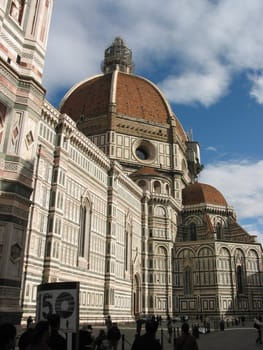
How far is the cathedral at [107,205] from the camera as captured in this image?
10.4m

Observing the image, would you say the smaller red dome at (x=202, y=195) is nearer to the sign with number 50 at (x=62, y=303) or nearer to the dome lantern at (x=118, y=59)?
the dome lantern at (x=118, y=59)

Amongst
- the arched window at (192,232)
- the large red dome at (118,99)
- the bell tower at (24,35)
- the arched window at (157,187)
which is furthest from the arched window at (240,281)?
the bell tower at (24,35)

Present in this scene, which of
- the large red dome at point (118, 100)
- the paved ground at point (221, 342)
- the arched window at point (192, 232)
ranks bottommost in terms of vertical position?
the paved ground at point (221, 342)

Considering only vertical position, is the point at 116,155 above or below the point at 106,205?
above

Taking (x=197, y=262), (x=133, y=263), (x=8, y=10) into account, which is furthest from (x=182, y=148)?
(x=8, y=10)

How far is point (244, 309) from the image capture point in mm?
41375

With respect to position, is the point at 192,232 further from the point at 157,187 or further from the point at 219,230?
the point at 157,187

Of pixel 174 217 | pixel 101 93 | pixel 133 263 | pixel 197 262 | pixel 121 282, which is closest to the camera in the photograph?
pixel 121 282

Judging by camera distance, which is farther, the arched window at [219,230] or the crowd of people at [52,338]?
the arched window at [219,230]

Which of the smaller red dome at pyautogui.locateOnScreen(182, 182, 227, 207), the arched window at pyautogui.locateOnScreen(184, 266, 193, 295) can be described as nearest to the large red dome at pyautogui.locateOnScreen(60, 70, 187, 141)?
the smaller red dome at pyautogui.locateOnScreen(182, 182, 227, 207)

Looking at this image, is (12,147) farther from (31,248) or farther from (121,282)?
(121,282)

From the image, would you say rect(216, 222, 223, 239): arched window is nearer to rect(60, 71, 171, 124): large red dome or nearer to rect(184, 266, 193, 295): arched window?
rect(184, 266, 193, 295): arched window

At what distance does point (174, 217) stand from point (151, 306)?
1128 centimetres

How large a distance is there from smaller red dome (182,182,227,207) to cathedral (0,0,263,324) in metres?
0.16
